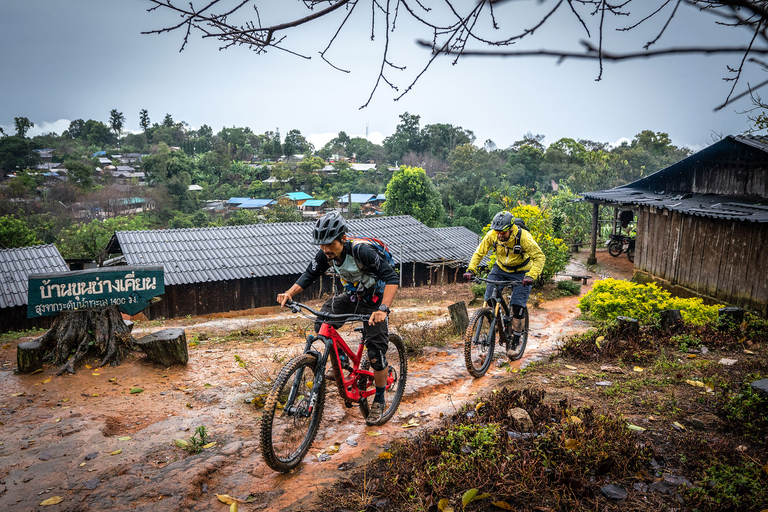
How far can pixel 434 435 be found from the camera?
3609 mm

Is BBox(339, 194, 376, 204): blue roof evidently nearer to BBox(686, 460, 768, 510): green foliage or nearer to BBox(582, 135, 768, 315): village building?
BBox(582, 135, 768, 315): village building

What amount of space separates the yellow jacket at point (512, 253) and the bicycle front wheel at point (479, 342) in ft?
2.10

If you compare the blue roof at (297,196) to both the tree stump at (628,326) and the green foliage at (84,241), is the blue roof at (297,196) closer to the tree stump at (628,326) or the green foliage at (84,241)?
the green foliage at (84,241)

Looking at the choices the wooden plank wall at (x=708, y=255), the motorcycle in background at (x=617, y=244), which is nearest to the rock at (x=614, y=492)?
the wooden plank wall at (x=708, y=255)

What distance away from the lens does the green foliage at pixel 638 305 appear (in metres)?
7.82

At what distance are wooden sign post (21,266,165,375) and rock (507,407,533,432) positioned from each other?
494 centimetres

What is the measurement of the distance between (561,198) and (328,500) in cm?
2675

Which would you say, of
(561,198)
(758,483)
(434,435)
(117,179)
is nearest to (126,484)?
(434,435)

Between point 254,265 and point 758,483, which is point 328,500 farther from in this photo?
point 254,265

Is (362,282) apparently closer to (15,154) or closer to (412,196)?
(412,196)

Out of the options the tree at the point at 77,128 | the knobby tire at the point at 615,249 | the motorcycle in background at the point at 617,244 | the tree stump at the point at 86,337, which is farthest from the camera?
the tree at the point at 77,128

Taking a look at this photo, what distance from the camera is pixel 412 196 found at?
3669cm

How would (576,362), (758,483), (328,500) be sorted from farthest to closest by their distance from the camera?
1. (576,362)
2. (328,500)
3. (758,483)

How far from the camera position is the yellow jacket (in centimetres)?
589
